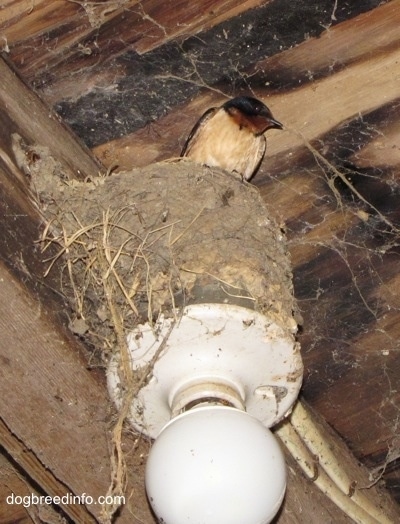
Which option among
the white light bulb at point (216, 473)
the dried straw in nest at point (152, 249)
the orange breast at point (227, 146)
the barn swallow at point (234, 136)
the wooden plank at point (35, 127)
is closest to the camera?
the white light bulb at point (216, 473)

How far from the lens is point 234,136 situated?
3.27 metres

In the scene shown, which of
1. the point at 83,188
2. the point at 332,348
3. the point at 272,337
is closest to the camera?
the point at 272,337

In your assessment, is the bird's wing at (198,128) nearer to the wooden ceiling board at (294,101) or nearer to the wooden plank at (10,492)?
the wooden ceiling board at (294,101)

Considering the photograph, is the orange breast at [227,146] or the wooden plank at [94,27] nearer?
the wooden plank at [94,27]

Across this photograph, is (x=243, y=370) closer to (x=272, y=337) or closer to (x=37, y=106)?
(x=272, y=337)

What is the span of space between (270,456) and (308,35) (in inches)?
51.7

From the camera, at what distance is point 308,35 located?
8.46 feet

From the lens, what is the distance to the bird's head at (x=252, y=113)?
2635 mm

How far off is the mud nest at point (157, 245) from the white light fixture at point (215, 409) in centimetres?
6

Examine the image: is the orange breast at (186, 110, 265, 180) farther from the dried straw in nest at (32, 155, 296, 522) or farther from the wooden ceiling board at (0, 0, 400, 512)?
the dried straw in nest at (32, 155, 296, 522)

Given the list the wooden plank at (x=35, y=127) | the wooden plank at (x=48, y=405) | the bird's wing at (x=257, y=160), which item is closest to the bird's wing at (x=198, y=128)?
the bird's wing at (x=257, y=160)

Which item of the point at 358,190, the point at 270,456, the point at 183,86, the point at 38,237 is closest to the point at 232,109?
the point at 183,86

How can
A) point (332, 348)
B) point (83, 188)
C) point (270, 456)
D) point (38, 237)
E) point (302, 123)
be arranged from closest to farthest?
point (270, 456) < point (38, 237) < point (83, 188) < point (302, 123) < point (332, 348)

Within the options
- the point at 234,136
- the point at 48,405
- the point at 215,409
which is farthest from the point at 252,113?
the point at 215,409
